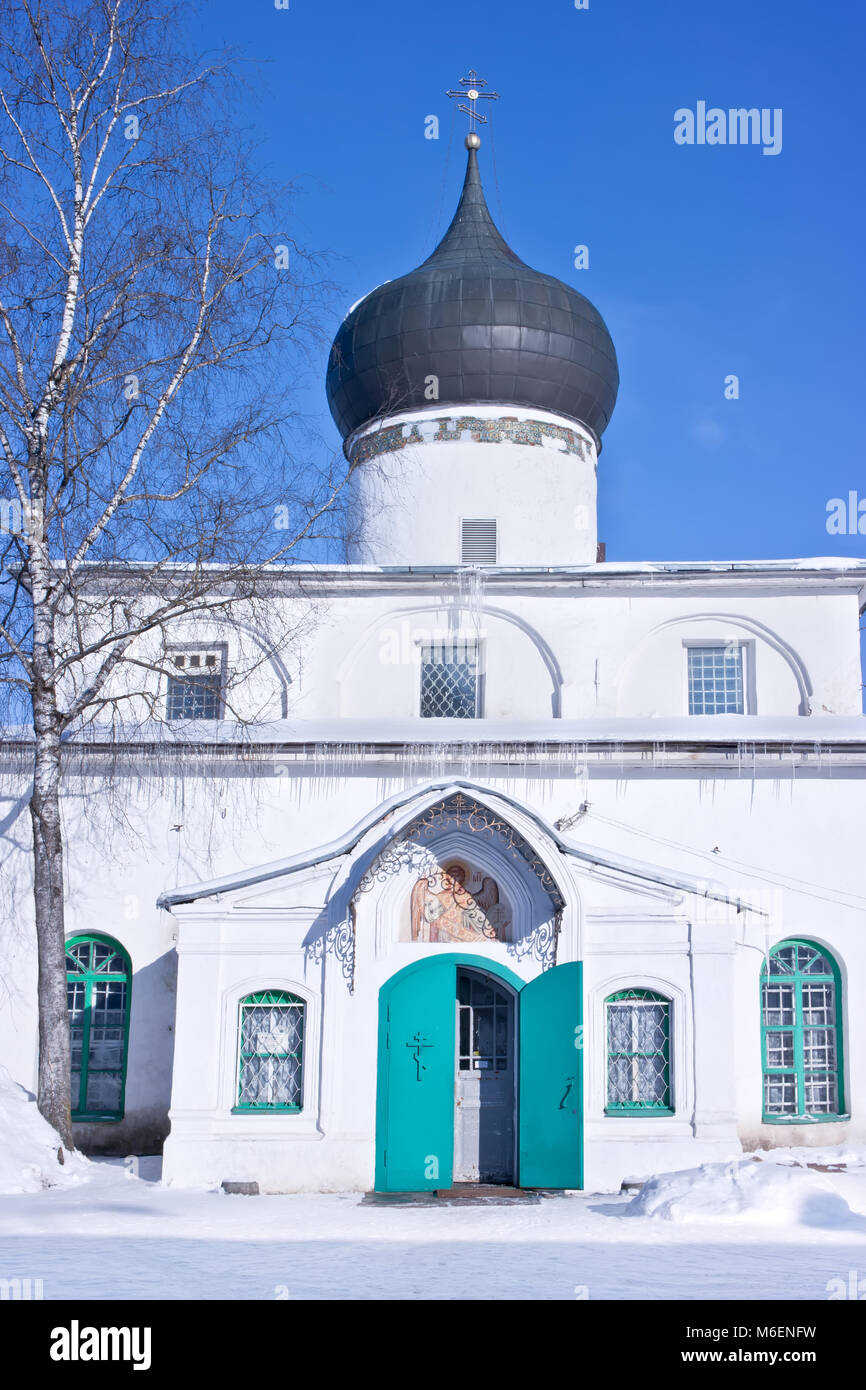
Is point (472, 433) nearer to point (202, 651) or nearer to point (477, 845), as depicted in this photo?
point (202, 651)

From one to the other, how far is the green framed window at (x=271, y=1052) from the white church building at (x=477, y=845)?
0.03 metres

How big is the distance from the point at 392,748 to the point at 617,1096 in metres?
4.00

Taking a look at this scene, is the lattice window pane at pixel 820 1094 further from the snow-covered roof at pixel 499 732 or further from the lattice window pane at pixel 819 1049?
the snow-covered roof at pixel 499 732

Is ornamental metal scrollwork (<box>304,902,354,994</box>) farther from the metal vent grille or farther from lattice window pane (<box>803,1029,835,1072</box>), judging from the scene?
the metal vent grille

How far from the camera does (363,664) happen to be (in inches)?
610

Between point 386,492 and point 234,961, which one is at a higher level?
point 386,492

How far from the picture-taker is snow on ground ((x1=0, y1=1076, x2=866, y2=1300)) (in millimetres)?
6957

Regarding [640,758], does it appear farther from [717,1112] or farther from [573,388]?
[573,388]

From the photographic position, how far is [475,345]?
55.9 feet

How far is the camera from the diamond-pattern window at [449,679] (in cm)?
1531

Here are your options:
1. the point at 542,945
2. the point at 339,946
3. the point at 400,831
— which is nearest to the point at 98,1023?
the point at 339,946

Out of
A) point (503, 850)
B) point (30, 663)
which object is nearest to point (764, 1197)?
point (503, 850)

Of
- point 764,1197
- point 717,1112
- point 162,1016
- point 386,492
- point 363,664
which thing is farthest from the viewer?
point 386,492

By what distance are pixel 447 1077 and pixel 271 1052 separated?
1.60 meters
